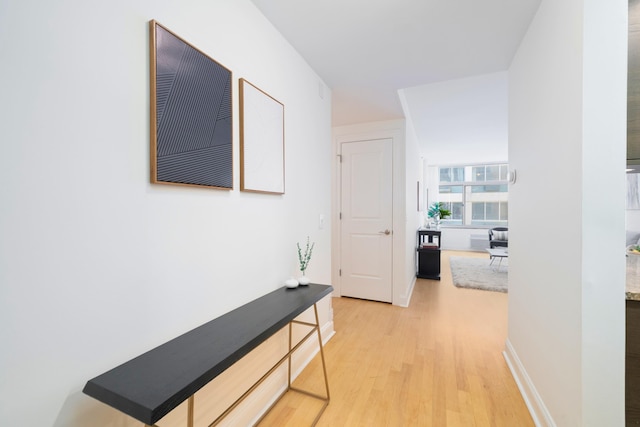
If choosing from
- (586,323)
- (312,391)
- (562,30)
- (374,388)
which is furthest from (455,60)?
(312,391)

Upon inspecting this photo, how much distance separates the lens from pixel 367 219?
3680 millimetres

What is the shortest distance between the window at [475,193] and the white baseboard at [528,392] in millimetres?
6544

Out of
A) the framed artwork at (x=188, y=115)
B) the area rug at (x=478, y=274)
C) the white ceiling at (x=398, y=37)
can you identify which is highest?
the white ceiling at (x=398, y=37)

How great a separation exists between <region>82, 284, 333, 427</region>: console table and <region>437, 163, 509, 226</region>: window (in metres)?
7.97

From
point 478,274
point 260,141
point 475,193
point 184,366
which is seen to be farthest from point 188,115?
point 475,193

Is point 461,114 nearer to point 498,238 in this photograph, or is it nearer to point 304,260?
point 304,260

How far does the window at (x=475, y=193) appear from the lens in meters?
7.66

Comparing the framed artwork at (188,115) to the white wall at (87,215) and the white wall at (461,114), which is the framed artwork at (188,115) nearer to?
the white wall at (87,215)

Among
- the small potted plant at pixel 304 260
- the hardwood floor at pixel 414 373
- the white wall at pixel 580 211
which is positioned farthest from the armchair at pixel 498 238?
the small potted plant at pixel 304 260

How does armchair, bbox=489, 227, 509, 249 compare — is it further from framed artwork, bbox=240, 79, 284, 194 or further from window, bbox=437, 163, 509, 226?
framed artwork, bbox=240, 79, 284, 194

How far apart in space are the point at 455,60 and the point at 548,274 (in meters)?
1.69

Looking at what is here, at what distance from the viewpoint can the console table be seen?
28.6 inches

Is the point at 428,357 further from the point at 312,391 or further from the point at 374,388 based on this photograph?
the point at 312,391

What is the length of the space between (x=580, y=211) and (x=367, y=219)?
2.59 meters
